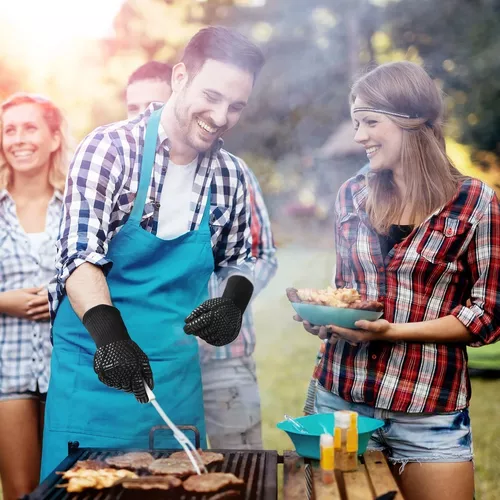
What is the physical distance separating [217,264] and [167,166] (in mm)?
416

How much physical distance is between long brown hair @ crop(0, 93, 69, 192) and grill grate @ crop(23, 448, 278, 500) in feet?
3.69

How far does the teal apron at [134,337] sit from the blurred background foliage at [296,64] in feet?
1.61

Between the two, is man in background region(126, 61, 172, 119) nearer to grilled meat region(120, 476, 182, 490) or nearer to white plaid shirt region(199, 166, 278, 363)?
white plaid shirt region(199, 166, 278, 363)

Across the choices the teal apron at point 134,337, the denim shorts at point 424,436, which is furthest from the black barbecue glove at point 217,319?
the denim shorts at point 424,436

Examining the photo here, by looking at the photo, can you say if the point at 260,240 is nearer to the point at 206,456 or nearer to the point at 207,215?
the point at 207,215

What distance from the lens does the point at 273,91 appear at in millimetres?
2900

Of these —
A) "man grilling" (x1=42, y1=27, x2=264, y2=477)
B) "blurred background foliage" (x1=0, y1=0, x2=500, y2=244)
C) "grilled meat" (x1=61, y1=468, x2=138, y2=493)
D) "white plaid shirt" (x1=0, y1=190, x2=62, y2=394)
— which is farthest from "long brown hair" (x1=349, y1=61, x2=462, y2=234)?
"white plaid shirt" (x1=0, y1=190, x2=62, y2=394)

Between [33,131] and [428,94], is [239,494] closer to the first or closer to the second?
[428,94]

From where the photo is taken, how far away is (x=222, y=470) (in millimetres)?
2035

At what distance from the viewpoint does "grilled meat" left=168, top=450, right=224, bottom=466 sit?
6.84ft

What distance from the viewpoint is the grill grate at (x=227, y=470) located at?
5.99ft

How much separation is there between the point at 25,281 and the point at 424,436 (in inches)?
61.3

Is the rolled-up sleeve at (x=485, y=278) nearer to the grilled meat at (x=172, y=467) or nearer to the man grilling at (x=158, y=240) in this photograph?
the man grilling at (x=158, y=240)

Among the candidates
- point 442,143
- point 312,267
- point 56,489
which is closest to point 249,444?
point 312,267
